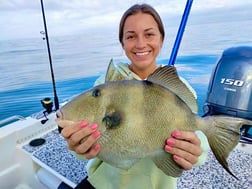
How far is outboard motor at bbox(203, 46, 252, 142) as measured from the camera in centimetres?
178

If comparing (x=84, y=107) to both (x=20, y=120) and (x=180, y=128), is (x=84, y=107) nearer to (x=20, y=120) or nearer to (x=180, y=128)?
(x=180, y=128)

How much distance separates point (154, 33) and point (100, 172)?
2.07 ft

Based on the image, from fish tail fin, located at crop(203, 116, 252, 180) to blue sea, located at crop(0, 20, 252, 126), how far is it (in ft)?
11.7

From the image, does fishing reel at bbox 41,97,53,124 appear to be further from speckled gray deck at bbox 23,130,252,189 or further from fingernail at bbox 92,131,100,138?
fingernail at bbox 92,131,100,138

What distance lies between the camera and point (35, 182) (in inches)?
72.4

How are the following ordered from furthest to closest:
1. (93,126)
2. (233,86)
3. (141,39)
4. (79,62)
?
(79,62) → (233,86) → (141,39) → (93,126)

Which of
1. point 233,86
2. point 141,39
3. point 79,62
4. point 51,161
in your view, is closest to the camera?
point 141,39

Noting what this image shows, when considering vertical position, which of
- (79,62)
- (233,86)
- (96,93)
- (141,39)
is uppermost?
(141,39)

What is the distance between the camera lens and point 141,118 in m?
0.69

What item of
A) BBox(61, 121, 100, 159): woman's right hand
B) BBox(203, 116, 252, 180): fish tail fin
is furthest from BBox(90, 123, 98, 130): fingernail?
BBox(203, 116, 252, 180): fish tail fin

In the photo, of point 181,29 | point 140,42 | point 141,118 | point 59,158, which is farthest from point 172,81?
point 181,29

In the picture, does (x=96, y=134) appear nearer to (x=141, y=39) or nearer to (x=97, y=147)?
(x=97, y=147)

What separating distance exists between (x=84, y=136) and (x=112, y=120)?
87 mm

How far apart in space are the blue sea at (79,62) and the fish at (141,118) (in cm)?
357
